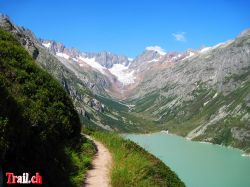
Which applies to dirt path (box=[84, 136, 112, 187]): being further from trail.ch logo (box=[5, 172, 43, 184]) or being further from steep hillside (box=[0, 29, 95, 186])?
trail.ch logo (box=[5, 172, 43, 184])

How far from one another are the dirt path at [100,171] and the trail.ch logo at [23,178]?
4.55 metres

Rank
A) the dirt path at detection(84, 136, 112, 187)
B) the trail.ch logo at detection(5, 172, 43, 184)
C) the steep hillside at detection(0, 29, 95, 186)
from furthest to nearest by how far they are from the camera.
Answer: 1. the dirt path at detection(84, 136, 112, 187)
2. the steep hillside at detection(0, 29, 95, 186)
3. the trail.ch logo at detection(5, 172, 43, 184)

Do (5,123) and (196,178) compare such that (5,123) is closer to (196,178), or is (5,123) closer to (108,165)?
(108,165)

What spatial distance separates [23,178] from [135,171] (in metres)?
7.48

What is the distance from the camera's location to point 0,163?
13164mm

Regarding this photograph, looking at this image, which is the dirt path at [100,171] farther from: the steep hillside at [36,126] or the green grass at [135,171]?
the steep hillside at [36,126]

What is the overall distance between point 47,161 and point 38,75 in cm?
622

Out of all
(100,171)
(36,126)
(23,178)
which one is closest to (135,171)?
(100,171)

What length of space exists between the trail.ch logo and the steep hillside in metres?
0.40

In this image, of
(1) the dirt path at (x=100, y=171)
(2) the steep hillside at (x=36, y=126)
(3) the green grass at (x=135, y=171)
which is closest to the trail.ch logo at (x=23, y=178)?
(2) the steep hillside at (x=36, y=126)

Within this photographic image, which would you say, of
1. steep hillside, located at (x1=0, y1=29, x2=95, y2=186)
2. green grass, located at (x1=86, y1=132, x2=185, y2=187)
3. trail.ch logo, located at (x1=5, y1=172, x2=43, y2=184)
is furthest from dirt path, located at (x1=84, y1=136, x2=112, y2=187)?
trail.ch logo, located at (x1=5, y1=172, x2=43, y2=184)

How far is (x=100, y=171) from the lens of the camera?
850 inches

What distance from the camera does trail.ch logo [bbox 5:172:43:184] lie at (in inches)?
531

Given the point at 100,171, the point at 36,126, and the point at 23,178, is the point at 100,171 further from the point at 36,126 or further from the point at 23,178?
the point at 23,178
